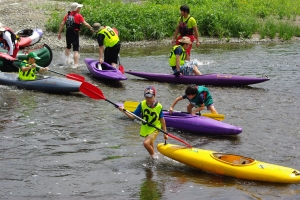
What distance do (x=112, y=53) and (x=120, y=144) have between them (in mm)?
4927

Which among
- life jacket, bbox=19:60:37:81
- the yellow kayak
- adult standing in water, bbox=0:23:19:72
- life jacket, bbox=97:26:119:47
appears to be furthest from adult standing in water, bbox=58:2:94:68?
the yellow kayak

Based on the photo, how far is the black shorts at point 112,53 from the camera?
45.4 ft

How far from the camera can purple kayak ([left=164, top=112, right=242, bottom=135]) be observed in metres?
9.70

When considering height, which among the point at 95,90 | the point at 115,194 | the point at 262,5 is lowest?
the point at 115,194

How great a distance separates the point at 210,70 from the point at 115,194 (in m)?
8.75

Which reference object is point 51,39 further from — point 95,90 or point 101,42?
point 95,90

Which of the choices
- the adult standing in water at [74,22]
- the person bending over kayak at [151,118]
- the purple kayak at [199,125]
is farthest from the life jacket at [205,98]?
the adult standing in water at [74,22]

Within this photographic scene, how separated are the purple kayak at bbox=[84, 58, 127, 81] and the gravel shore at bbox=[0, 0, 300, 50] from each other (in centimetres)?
443

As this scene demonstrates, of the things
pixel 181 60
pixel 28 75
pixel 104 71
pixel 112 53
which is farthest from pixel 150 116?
pixel 112 53

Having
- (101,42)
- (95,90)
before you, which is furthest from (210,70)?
(95,90)

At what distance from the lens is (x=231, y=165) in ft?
26.1

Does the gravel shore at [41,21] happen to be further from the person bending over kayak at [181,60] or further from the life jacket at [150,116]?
the life jacket at [150,116]

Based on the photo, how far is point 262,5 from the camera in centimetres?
2425

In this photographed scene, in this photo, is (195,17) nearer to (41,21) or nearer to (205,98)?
(41,21)
